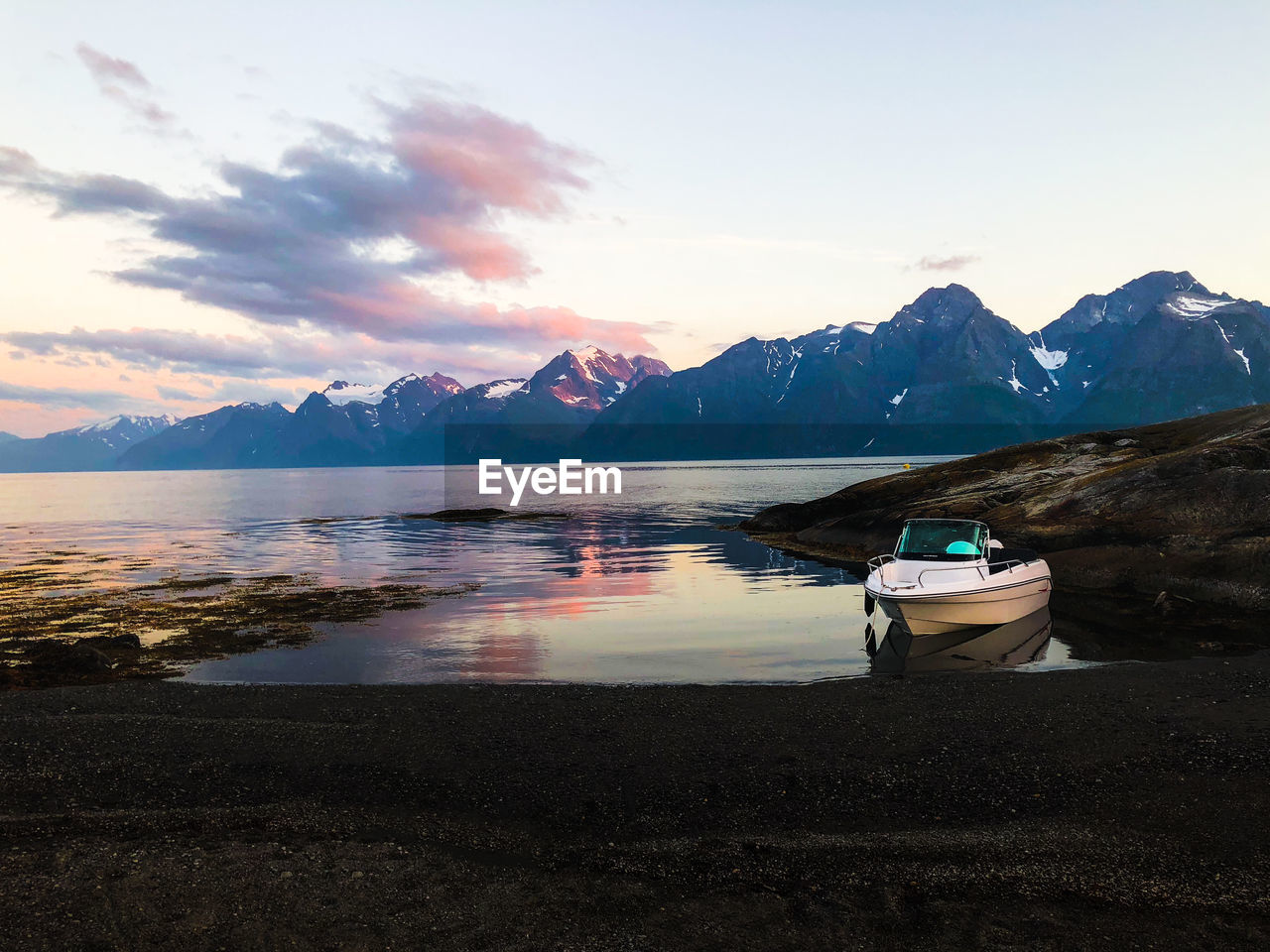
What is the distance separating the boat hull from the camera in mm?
22688

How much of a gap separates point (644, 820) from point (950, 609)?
15331 mm

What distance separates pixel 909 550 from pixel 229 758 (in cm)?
2119

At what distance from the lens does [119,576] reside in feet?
139

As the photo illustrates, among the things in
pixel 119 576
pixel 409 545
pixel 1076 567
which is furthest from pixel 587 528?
pixel 1076 567

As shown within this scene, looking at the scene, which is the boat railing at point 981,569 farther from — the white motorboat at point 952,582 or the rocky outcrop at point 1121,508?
the rocky outcrop at point 1121,508

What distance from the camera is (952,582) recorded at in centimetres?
2341

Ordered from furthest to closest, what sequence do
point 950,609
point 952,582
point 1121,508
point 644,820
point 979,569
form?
1. point 1121,508
2. point 979,569
3. point 952,582
4. point 950,609
5. point 644,820

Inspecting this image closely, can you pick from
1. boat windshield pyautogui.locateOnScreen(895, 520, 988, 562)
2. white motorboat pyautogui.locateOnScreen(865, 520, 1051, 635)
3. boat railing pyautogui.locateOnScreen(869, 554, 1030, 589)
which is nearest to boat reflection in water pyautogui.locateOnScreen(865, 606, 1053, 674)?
white motorboat pyautogui.locateOnScreen(865, 520, 1051, 635)

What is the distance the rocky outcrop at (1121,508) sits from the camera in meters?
29.7

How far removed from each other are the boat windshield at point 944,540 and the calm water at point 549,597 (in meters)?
3.13

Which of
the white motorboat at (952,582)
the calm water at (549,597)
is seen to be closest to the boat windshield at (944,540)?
the white motorboat at (952,582)

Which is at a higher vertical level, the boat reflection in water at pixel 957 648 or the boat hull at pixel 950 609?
the boat hull at pixel 950 609

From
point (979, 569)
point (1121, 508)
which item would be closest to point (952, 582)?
point (979, 569)

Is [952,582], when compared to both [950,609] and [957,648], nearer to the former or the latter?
[950,609]
